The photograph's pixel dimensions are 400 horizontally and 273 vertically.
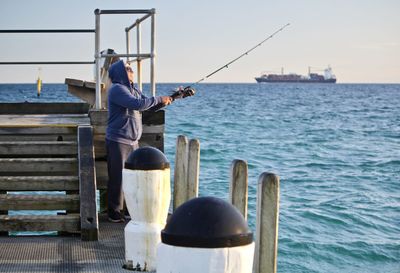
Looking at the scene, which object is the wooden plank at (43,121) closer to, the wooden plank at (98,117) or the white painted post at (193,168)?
the wooden plank at (98,117)

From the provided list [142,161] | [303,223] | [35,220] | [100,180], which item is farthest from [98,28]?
[303,223]

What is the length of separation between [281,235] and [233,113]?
47.3 meters

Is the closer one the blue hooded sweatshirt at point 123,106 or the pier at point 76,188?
the pier at point 76,188

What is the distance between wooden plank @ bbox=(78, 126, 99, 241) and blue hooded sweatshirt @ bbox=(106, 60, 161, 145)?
0.35m

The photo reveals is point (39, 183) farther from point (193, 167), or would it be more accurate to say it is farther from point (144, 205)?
point (144, 205)

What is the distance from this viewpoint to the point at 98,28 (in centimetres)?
1020

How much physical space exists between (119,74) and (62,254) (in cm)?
212

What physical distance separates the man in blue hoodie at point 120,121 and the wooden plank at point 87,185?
10.8 inches

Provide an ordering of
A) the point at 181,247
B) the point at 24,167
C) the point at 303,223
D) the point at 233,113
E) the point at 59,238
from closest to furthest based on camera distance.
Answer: the point at 181,247 < the point at 59,238 < the point at 24,167 < the point at 303,223 < the point at 233,113

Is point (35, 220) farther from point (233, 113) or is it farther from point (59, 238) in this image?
point (233, 113)

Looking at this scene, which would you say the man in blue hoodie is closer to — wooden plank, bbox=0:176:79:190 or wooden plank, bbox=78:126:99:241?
wooden plank, bbox=78:126:99:241

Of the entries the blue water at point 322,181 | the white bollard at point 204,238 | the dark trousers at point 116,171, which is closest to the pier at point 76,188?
the dark trousers at point 116,171

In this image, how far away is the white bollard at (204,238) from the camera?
153 inches

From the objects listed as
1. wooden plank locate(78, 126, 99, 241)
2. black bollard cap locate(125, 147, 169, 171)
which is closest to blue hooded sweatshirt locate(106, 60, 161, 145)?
wooden plank locate(78, 126, 99, 241)
